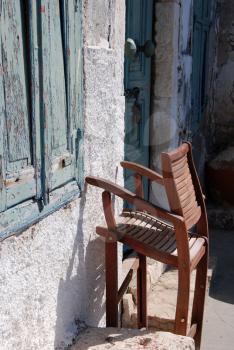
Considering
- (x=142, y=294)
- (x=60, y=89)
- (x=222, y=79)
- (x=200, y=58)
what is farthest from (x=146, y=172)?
(x=222, y=79)

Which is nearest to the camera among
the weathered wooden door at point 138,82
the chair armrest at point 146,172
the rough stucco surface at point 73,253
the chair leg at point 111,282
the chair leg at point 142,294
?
the rough stucco surface at point 73,253

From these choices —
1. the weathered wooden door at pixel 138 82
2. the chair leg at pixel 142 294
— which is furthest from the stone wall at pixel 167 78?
the chair leg at pixel 142 294

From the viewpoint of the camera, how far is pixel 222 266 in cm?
437

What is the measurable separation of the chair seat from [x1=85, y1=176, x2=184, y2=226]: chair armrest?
0.63 ft

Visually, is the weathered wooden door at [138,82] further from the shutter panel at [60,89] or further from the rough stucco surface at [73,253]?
the shutter panel at [60,89]

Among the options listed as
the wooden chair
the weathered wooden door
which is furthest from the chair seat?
the weathered wooden door

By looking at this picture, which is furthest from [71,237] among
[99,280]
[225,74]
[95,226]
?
[225,74]

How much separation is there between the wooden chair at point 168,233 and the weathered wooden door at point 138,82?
2.89 ft

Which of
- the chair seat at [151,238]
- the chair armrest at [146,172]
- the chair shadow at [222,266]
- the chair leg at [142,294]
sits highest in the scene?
the chair armrest at [146,172]

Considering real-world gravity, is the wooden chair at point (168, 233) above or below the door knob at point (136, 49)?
below

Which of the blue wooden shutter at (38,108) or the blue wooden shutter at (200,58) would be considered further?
the blue wooden shutter at (200,58)

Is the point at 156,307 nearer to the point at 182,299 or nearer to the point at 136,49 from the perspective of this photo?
the point at 182,299

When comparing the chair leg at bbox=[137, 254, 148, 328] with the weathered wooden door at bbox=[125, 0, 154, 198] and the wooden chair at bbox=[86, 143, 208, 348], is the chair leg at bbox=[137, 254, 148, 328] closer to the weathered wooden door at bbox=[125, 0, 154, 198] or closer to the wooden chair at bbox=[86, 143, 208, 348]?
the wooden chair at bbox=[86, 143, 208, 348]

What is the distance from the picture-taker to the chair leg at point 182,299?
7.34 ft
